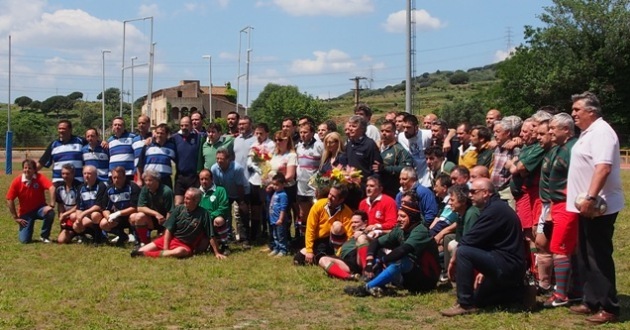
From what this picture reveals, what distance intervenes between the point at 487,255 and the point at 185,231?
4.80 m

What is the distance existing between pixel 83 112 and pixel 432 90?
73.1 meters

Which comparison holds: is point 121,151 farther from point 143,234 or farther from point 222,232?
point 222,232

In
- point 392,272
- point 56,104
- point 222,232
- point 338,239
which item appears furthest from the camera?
point 56,104

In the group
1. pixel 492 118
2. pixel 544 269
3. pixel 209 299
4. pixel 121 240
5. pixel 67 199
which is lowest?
pixel 209 299

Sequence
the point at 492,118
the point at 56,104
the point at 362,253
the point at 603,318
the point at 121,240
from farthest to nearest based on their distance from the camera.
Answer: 1. the point at 56,104
2. the point at 121,240
3. the point at 492,118
4. the point at 362,253
5. the point at 603,318

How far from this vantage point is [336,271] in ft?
27.7

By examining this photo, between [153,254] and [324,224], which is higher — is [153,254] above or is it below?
below

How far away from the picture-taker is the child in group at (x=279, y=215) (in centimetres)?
1013

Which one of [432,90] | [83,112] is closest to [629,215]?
[83,112]

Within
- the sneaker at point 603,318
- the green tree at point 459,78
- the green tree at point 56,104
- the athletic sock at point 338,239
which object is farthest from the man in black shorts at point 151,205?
the green tree at point 459,78

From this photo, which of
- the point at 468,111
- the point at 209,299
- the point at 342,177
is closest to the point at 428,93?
the point at 468,111

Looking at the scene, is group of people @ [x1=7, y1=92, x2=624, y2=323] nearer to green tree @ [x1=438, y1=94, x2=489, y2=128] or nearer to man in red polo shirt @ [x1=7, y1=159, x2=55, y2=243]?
man in red polo shirt @ [x1=7, y1=159, x2=55, y2=243]

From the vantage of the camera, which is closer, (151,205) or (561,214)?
(561,214)

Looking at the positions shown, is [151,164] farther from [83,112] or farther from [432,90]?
[432,90]
